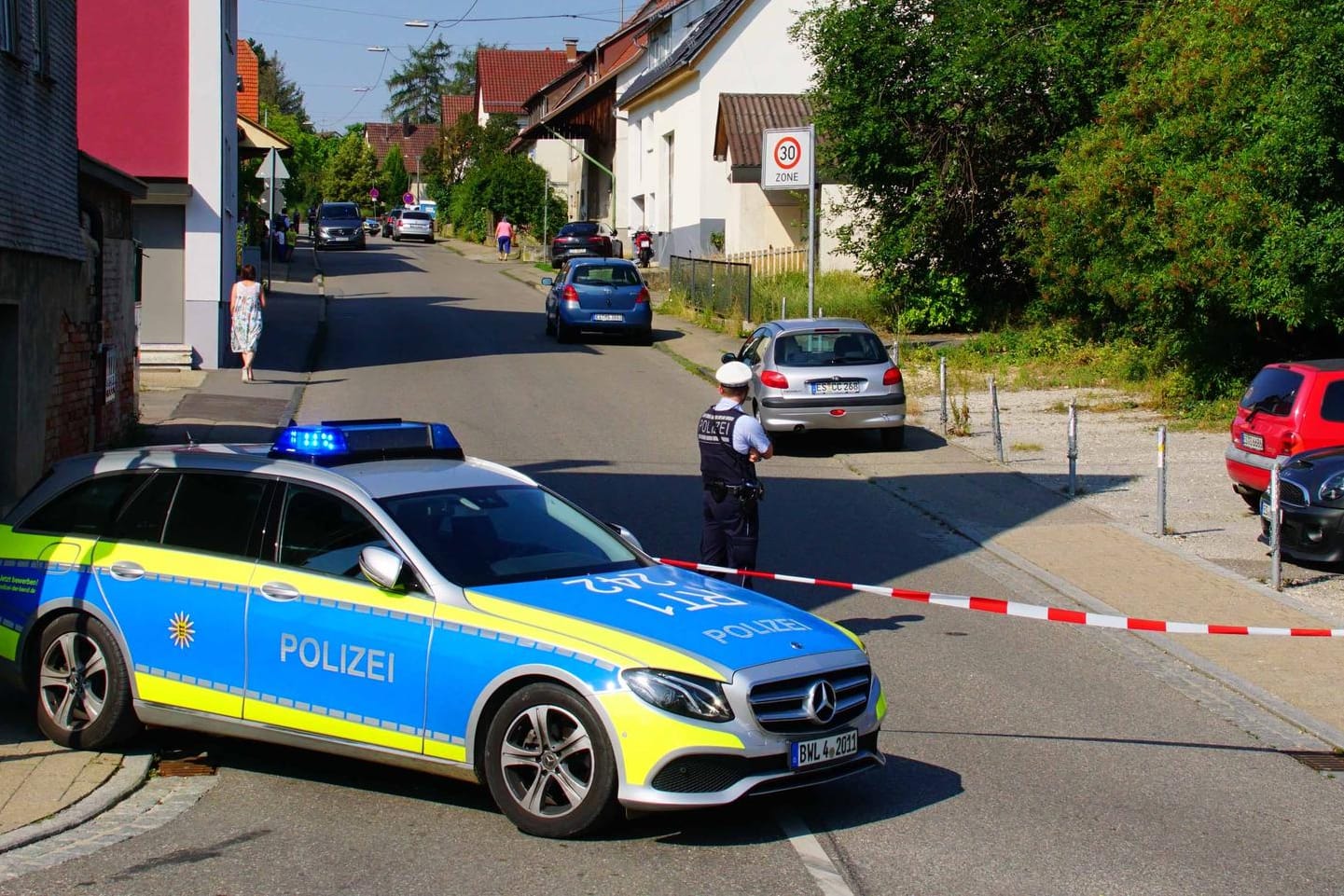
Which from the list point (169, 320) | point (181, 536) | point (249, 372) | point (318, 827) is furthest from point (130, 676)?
point (169, 320)

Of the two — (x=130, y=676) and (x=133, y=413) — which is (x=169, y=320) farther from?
(x=130, y=676)

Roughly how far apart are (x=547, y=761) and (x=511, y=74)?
9323 cm

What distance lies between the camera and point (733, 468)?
962 cm

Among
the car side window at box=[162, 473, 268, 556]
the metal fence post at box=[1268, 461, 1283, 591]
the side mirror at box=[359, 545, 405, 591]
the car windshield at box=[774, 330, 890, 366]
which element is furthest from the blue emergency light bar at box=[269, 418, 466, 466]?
the car windshield at box=[774, 330, 890, 366]

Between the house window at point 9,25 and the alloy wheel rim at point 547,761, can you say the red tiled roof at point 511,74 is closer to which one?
the house window at point 9,25

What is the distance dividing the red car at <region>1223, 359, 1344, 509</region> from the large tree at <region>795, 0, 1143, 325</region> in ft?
47.3

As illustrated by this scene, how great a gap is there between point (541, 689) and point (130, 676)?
2288 millimetres

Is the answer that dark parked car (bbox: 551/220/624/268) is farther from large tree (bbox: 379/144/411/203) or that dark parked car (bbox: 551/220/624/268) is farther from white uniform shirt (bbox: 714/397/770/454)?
large tree (bbox: 379/144/411/203)

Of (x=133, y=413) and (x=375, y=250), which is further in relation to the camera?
(x=375, y=250)

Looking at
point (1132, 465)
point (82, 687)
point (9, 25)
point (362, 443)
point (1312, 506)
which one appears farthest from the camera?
point (1132, 465)

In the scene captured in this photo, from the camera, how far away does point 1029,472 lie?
1766cm

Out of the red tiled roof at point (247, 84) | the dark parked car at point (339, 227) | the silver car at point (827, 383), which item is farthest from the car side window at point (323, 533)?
the dark parked car at point (339, 227)

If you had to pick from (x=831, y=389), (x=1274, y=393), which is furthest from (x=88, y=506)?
(x=831, y=389)

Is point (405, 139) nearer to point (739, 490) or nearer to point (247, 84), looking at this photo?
point (247, 84)
